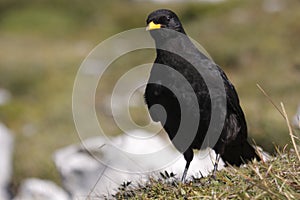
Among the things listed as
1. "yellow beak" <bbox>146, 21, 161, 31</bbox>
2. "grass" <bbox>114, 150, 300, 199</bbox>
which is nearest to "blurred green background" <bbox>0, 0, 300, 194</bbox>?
"yellow beak" <bbox>146, 21, 161, 31</bbox>

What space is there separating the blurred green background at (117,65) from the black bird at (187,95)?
80cm

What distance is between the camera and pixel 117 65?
2856 centimetres

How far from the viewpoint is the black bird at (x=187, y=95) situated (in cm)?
639

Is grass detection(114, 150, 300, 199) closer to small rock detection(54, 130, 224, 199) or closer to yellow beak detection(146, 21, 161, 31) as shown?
yellow beak detection(146, 21, 161, 31)

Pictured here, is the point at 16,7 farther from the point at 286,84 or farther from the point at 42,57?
the point at 286,84

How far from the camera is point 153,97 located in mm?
6566

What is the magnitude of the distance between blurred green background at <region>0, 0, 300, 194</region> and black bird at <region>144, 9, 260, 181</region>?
800 mm

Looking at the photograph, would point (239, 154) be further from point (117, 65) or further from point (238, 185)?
point (117, 65)

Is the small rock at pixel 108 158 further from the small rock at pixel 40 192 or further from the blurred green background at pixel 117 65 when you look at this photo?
the blurred green background at pixel 117 65

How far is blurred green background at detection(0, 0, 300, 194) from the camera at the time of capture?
49.2 feet

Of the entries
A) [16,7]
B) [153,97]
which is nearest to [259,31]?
[153,97]

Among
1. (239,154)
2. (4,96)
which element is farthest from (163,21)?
(4,96)

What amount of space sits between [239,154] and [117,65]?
21588 millimetres

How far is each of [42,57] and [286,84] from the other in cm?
1880
